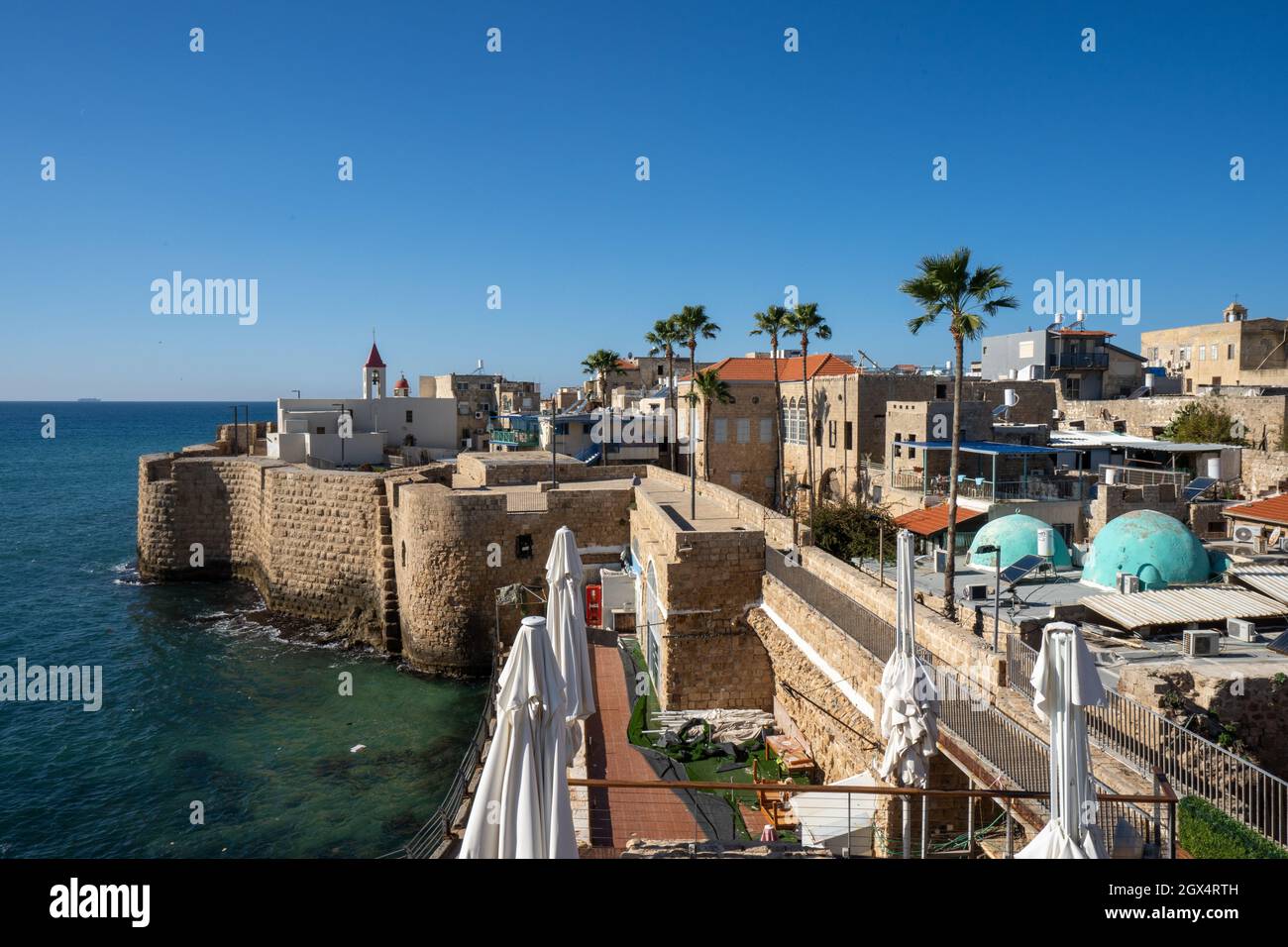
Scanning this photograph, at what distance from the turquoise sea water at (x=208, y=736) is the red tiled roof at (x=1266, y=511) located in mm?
22150

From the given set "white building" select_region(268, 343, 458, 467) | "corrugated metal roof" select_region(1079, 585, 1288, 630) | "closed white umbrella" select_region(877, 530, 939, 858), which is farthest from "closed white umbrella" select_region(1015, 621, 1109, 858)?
"white building" select_region(268, 343, 458, 467)

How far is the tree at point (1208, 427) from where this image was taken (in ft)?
122

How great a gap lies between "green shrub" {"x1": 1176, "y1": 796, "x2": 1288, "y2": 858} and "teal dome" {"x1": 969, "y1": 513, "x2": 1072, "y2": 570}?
13604 mm

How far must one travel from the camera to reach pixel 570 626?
11695mm

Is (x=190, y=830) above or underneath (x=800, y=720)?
underneath

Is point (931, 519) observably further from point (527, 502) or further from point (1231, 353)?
point (1231, 353)

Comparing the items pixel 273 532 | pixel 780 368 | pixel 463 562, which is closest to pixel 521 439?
pixel 780 368

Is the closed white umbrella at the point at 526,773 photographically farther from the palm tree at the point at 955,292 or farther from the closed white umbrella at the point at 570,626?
the palm tree at the point at 955,292

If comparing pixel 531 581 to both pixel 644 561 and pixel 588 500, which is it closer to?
Answer: pixel 588 500

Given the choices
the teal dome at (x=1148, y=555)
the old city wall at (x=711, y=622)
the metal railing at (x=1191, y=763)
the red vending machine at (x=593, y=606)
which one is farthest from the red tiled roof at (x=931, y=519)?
the metal railing at (x=1191, y=763)

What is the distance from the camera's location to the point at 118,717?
22547 mm

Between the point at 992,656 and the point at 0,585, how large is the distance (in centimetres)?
4234

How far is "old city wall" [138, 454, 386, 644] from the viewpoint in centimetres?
2953
